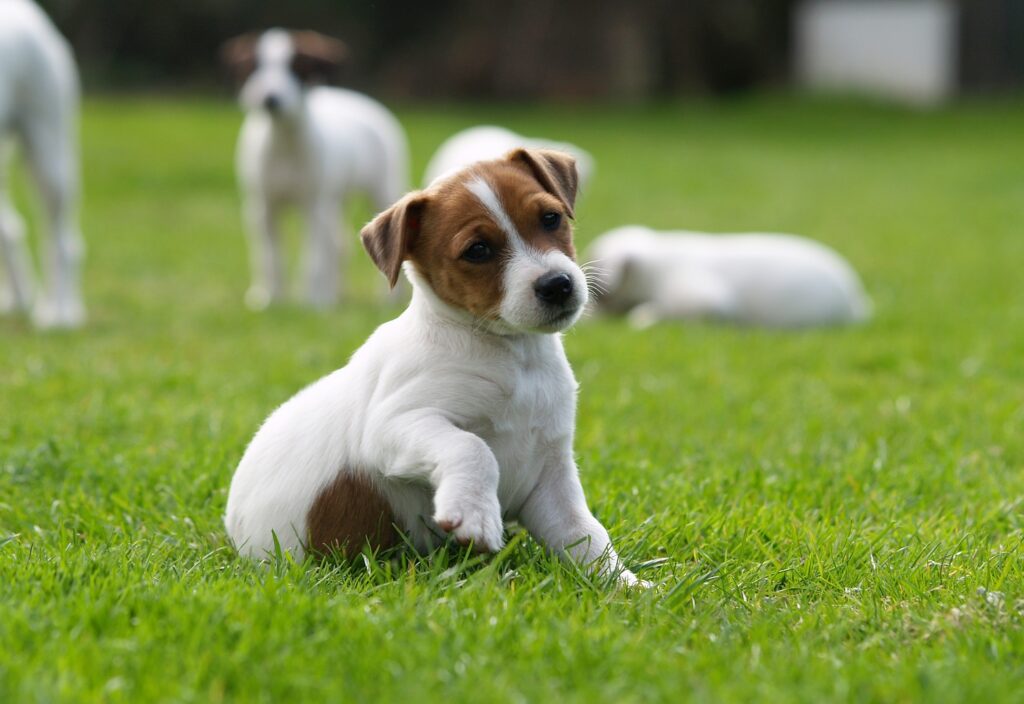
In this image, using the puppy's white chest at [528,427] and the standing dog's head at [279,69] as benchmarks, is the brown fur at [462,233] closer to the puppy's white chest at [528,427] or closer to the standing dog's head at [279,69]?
the puppy's white chest at [528,427]

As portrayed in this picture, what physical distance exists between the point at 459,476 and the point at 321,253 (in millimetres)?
7261

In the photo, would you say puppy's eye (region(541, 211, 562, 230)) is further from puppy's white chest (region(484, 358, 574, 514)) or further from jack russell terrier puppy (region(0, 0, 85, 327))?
jack russell terrier puppy (region(0, 0, 85, 327))

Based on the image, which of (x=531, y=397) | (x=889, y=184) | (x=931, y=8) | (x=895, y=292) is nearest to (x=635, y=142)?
(x=889, y=184)

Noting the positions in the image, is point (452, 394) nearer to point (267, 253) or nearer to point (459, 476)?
point (459, 476)

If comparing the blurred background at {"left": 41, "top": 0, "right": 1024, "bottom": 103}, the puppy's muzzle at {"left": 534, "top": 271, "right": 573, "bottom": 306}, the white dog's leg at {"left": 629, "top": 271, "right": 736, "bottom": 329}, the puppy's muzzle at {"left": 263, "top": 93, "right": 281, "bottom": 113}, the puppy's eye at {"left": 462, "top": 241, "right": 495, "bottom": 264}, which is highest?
the puppy's eye at {"left": 462, "top": 241, "right": 495, "bottom": 264}

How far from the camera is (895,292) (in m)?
10.9

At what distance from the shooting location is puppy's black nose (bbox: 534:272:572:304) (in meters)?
3.66

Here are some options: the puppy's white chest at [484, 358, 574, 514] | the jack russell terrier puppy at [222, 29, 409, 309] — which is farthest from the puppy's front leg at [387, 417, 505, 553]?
the jack russell terrier puppy at [222, 29, 409, 309]

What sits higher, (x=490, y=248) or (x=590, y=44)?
(x=490, y=248)

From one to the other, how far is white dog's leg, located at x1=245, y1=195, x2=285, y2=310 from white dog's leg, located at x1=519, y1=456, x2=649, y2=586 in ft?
22.4

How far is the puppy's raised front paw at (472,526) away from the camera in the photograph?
3334 mm

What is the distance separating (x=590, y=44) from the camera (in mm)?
30688

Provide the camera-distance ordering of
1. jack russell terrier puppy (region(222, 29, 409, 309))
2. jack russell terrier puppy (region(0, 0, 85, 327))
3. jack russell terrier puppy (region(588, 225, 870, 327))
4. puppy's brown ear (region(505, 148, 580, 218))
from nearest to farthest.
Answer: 1. puppy's brown ear (region(505, 148, 580, 218))
2. jack russell terrier puppy (region(0, 0, 85, 327))
3. jack russell terrier puppy (region(588, 225, 870, 327))
4. jack russell terrier puppy (region(222, 29, 409, 309))

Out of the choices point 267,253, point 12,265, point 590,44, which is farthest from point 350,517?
point 590,44
